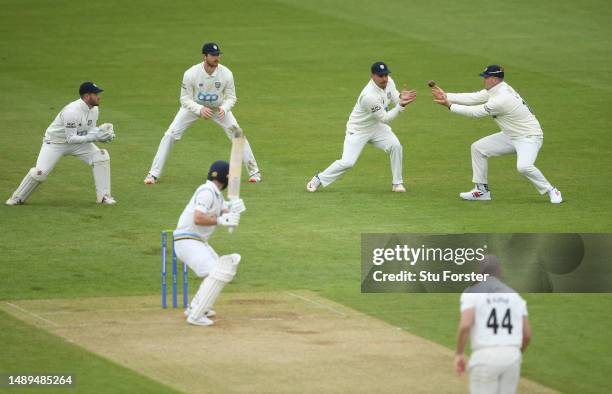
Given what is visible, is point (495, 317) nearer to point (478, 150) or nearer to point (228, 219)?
point (228, 219)

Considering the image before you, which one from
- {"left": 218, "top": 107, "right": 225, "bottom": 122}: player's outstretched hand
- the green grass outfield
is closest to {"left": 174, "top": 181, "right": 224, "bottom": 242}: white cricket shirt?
the green grass outfield

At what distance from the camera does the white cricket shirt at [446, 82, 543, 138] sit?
65.8ft

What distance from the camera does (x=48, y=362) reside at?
13055mm

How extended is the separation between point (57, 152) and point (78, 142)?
0.45 meters

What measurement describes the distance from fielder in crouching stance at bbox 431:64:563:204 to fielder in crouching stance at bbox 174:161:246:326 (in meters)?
6.27

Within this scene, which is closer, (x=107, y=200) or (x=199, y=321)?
(x=199, y=321)

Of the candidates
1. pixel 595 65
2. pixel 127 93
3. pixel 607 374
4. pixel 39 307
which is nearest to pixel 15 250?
pixel 39 307

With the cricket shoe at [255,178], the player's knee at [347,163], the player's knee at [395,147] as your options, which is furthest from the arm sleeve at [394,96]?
the cricket shoe at [255,178]

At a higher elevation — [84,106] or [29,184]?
[84,106]

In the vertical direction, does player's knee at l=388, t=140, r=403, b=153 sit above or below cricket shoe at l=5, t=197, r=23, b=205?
above

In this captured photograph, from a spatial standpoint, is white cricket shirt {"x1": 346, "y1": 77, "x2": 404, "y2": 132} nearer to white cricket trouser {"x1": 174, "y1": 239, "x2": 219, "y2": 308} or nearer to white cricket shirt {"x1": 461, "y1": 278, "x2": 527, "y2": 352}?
white cricket trouser {"x1": 174, "y1": 239, "x2": 219, "y2": 308}

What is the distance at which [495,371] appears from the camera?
1062cm

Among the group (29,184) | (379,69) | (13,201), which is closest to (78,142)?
(29,184)

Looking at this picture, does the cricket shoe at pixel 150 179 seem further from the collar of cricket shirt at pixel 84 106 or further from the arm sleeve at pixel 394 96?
the arm sleeve at pixel 394 96
